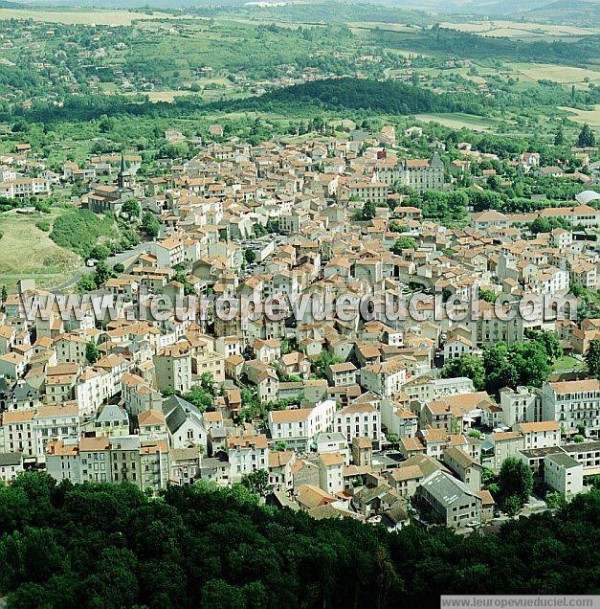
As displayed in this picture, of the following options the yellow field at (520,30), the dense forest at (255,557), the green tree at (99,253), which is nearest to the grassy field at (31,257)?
the green tree at (99,253)

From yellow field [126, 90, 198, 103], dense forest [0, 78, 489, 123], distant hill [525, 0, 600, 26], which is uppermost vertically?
distant hill [525, 0, 600, 26]

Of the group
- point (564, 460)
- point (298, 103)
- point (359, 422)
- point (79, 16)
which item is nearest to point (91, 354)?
point (359, 422)

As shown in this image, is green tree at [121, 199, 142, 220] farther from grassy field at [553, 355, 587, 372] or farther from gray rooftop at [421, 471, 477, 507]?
gray rooftop at [421, 471, 477, 507]

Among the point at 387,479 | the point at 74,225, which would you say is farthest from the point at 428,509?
the point at 74,225

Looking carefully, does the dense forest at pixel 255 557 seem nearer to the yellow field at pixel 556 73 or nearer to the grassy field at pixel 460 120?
the grassy field at pixel 460 120

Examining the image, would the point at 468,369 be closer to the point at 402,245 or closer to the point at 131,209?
the point at 402,245

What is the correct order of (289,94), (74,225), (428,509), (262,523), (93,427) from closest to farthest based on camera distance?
1. (262,523)
2. (428,509)
3. (93,427)
4. (74,225)
5. (289,94)

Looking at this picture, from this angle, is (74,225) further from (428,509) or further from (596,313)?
(428,509)

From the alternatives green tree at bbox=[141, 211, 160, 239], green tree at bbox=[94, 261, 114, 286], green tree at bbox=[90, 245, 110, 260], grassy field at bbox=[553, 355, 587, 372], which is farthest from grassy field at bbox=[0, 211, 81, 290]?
grassy field at bbox=[553, 355, 587, 372]
